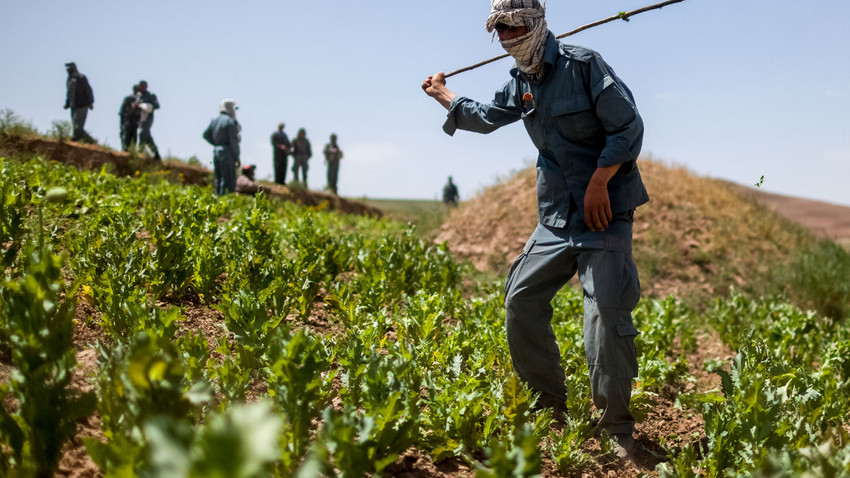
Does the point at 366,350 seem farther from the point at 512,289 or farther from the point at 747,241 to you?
the point at 747,241

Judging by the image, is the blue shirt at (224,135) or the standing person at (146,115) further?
the standing person at (146,115)

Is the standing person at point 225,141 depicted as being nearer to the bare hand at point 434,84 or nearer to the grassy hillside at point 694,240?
the grassy hillside at point 694,240

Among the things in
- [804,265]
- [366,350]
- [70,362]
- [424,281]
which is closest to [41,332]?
[70,362]

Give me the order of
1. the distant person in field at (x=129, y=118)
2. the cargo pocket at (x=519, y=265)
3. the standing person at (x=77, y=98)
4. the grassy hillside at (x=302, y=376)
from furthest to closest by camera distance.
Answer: the distant person in field at (x=129, y=118) < the standing person at (x=77, y=98) < the cargo pocket at (x=519, y=265) < the grassy hillside at (x=302, y=376)

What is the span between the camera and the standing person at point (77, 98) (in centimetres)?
1289

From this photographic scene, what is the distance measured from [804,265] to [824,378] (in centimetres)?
673

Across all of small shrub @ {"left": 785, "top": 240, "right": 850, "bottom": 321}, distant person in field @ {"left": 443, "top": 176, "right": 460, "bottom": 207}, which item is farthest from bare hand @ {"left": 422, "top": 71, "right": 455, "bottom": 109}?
distant person in field @ {"left": 443, "top": 176, "right": 460, "bottom": 207}

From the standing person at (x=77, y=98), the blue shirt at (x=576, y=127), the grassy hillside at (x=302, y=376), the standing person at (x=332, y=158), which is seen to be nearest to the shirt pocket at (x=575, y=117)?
the blue shirt at (x=576, y=127)

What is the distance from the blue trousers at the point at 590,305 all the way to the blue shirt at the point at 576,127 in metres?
0.12

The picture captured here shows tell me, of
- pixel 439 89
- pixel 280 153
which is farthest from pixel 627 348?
pixel 280 153

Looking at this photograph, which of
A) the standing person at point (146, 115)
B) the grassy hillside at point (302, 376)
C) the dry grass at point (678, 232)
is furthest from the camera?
the standing person at point (146, 115)

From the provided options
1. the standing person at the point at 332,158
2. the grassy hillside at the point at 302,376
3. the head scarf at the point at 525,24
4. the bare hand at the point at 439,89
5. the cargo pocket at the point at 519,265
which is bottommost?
the grassy hillside at the point at 302,376

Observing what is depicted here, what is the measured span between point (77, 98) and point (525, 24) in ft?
40.4

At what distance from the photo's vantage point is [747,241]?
11.7 meters
